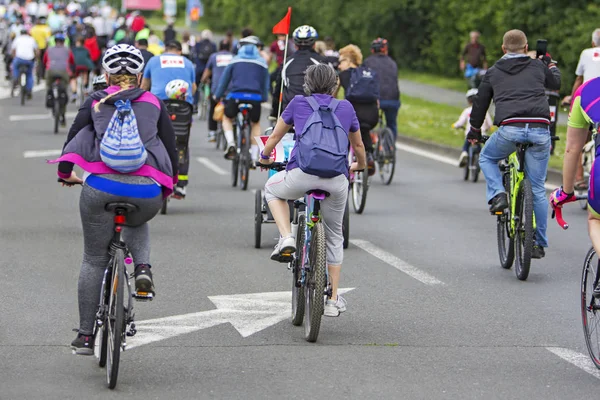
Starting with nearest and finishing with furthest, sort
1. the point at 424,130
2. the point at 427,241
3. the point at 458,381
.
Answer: the point at 458,381, the point at 427,241, the point at 424,130

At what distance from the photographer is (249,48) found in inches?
645

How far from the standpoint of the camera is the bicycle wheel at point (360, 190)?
14193mm

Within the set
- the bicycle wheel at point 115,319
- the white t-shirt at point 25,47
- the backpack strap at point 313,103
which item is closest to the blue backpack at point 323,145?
the backpack strap at point 313,103

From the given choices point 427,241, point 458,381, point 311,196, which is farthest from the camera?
point 427,241

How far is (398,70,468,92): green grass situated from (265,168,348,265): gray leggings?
29.0 m

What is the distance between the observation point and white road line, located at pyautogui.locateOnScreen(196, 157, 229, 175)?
18.9 m

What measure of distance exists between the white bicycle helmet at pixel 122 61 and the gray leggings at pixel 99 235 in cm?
59

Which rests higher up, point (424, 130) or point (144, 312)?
point (144, 312)

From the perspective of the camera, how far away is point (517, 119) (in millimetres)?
10648

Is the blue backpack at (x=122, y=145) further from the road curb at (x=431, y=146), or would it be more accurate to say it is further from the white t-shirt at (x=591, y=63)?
the road curb at (x=431, y=146)

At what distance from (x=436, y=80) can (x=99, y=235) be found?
34.6 meters

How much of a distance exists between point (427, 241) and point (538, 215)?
6.72ft

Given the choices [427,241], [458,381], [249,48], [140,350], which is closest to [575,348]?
[458,381]

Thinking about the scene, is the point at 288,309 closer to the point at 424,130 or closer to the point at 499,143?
the point at 499,143
